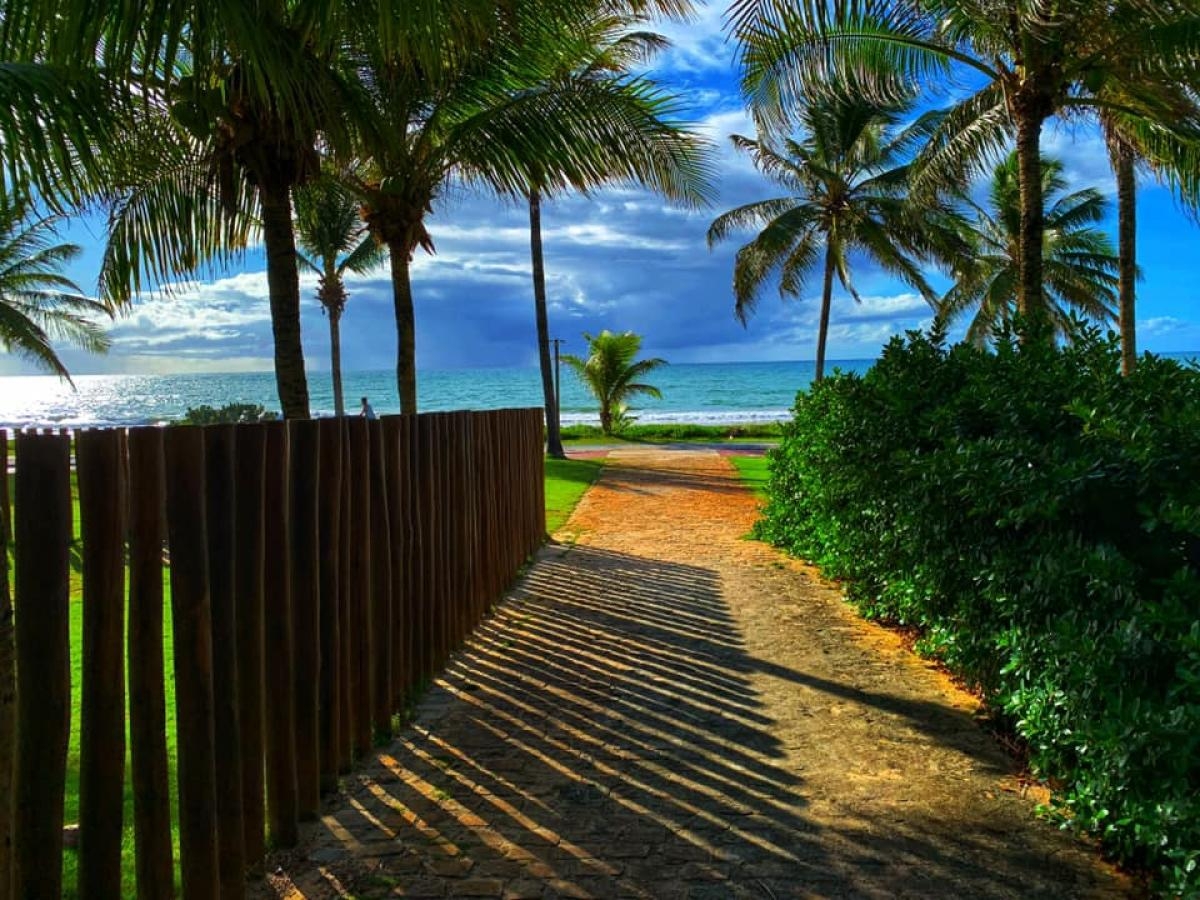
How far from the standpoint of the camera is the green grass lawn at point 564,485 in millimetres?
13172

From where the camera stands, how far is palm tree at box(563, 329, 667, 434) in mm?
35469

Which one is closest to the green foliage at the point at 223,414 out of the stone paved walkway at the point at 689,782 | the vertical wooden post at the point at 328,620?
the stone paved walkway at the point at 689,782

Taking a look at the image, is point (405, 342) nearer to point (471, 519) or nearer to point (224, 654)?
point (471, 519)

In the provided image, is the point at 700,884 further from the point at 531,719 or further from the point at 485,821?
the point at 531,719

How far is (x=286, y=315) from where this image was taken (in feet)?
23.6

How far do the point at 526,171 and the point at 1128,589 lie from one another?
634 centimetres

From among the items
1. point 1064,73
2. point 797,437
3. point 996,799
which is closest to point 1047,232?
point 1064,73

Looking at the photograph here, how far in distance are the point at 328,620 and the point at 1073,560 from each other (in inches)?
111

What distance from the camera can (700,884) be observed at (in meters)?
3.02

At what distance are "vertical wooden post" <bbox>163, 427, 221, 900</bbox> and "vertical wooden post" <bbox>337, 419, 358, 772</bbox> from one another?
102 cm

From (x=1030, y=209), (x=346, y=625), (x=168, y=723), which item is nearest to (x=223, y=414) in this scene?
(x=168, y=723)

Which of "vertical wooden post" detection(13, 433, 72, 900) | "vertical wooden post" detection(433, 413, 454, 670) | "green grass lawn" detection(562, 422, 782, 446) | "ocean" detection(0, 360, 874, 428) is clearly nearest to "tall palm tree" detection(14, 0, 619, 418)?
"vertical wooden post" detection(13, 433, 72, 900)

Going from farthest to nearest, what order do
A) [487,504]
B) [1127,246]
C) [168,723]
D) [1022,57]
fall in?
[1127,246] → [1022,57] → [487,504] → [168,723]

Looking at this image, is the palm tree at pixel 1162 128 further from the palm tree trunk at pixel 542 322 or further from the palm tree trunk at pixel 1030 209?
the palm tree trunk at pixel 542 322
